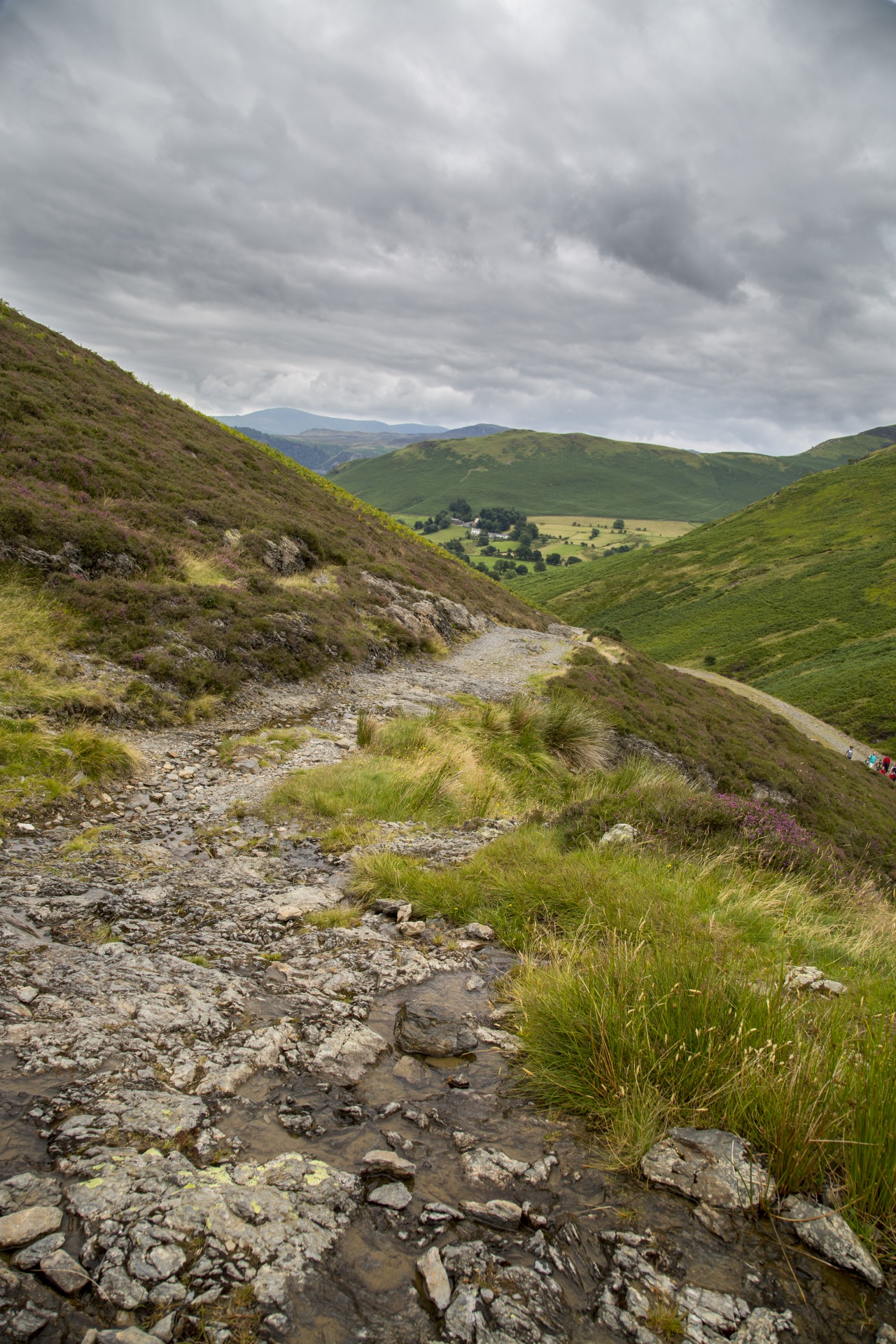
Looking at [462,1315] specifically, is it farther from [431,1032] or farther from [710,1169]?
[431,1032]

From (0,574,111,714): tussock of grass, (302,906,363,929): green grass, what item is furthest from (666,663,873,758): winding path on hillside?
(302,906,363,929): green grass

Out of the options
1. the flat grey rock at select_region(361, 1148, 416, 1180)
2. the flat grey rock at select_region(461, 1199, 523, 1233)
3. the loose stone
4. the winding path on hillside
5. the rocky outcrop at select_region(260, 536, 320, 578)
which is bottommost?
the winding path on hillside

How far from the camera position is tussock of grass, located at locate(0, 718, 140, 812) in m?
7.69

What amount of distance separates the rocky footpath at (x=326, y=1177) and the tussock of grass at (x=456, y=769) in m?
3.35

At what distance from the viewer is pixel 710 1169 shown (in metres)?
3.11

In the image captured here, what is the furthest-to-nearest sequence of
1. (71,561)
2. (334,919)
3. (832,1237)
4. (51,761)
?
1. (71,561)
2. (51,761)
3. (334,919)
4. (832,1237)

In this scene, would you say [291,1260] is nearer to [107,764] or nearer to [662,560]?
[107,764]

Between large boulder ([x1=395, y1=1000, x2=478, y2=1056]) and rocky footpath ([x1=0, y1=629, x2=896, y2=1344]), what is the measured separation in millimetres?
21

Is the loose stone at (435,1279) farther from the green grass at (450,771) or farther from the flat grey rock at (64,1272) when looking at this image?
the green grass at (450,771)

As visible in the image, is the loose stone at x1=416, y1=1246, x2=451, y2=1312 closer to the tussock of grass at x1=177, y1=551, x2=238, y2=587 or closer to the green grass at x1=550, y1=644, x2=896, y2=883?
the tussock of grass at x1=177, y1=551, x2=238, y2=587

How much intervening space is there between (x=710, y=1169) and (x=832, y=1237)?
0.53 meters

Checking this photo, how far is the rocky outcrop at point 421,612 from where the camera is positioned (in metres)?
24.7

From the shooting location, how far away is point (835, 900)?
7.93m

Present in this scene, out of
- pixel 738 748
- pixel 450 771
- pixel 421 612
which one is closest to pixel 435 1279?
pixel 450 771
